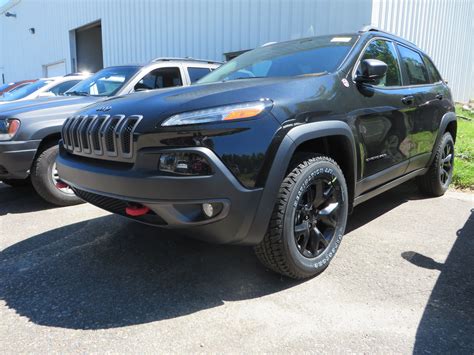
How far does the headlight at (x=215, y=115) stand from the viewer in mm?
2117

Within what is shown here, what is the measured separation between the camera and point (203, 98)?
221 centimetres

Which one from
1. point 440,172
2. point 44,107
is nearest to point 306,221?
point 440,172

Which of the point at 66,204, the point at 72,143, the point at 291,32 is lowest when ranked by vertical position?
the point at 66,204

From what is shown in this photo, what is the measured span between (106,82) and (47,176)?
155 centimetres

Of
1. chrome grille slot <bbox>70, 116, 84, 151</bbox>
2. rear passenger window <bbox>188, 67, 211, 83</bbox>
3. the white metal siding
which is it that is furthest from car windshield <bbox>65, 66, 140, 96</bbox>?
the white metal siding

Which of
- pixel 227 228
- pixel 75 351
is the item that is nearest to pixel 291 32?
pixel 227 228

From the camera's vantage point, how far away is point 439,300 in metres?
2.42

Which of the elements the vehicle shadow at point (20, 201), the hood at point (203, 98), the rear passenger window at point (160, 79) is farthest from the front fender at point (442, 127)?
the vehicle shadow at point (20, 201)

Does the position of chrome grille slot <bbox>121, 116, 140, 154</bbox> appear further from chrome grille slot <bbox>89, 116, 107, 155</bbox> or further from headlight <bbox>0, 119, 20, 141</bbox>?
headlight <bbox>0, 119, 20, 141</bbox>

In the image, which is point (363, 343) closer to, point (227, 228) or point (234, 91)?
point (227, 228)

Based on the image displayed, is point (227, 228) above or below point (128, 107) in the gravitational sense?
below

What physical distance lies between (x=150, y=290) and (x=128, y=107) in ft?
3.81

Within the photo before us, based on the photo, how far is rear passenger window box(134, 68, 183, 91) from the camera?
484 cm

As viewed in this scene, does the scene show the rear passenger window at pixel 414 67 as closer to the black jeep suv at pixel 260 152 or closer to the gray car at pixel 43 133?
the black jeep suv at pixel 260 152
